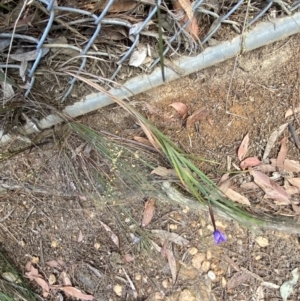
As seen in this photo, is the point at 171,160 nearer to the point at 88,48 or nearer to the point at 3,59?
the point at 88,48

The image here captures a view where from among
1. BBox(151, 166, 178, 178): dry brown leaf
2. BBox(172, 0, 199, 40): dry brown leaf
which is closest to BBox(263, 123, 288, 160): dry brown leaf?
BBox(151, 166, 178, 178): dry brown leaf

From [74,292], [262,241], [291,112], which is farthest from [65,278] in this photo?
[291,112]

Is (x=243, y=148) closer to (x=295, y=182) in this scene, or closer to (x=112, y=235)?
(x=295, y=182)

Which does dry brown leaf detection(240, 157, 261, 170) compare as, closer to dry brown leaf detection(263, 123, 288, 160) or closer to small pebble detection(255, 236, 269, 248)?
dry brown leaf detection(263, 123, 288, 160)

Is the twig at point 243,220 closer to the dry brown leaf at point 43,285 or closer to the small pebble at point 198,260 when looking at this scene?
the small pebble at point 198,260

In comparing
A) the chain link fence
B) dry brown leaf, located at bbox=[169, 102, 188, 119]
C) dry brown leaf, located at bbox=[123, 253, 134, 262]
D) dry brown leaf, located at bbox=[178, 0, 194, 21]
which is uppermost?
dry brown leaf, located at bbox=[178, 0, 194, 21]

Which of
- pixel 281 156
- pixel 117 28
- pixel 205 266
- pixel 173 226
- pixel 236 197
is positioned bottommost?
pixel 205 266
